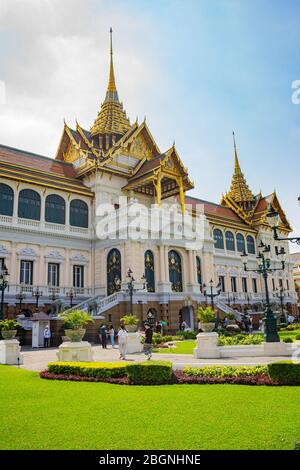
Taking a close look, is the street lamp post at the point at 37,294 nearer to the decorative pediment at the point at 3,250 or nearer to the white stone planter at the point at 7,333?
the decorative pediment at the point at 3,250

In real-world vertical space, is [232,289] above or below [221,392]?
above

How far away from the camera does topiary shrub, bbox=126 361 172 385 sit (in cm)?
1016

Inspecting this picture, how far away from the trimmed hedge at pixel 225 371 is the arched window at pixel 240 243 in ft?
134

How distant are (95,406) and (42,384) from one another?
11.0 feet

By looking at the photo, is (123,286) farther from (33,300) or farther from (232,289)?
(232,289)

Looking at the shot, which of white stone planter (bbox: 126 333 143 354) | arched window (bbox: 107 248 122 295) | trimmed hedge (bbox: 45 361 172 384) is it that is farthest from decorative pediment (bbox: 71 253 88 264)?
trimmed hedge (bbox: 45 361 172 384)

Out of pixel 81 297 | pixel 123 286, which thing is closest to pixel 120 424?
pixel 123 286

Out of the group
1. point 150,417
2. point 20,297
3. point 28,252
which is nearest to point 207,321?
point 150,417

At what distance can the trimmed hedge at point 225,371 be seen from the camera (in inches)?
402

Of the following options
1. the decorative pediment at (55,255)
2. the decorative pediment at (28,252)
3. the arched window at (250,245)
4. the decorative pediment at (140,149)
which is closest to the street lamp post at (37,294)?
the decorative pediment at (28,252)

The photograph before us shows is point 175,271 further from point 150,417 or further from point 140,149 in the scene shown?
point 150,417

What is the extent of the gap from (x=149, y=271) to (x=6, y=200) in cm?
1202

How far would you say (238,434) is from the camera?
575 cm

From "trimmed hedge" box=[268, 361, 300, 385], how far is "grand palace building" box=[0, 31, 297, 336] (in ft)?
57.5
